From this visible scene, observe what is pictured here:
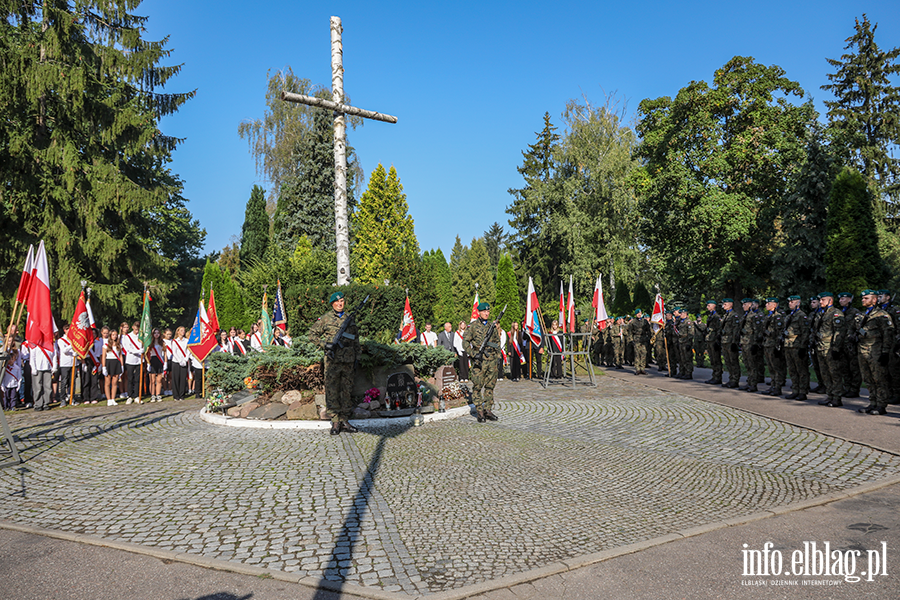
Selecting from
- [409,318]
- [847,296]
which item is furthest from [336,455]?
[847,296]

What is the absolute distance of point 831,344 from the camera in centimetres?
1073

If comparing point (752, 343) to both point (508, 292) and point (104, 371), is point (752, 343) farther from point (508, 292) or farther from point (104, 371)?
point (508, 292)

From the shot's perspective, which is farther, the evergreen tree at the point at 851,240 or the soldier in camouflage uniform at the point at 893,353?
the evergreen tree at the point at 851,240

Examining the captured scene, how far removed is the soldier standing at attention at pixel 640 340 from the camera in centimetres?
1836

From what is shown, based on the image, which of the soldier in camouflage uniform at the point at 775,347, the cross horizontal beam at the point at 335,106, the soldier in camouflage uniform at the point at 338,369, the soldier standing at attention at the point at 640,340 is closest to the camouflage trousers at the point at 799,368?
the soldier in camouflage uniform at the point at 775,347

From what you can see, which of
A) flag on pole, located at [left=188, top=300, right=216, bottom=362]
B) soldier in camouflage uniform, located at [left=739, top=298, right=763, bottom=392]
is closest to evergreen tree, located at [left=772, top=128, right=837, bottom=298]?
soldier in camouflage uniform, located at [left=739, top=298, right=763, bottom=392]

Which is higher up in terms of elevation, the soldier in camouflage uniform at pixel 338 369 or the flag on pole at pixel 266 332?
the flag on pole at pixel 266 332

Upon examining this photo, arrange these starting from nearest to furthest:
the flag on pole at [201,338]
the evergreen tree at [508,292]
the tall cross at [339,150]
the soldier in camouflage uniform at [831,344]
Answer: the soldier in camouflage uniform at [831,344] < the tall cross at [339,150] < the flag on pole at [201,338] < the evergreen tree at [508,292]

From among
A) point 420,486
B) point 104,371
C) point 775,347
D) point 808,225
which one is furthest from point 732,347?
point 104,371

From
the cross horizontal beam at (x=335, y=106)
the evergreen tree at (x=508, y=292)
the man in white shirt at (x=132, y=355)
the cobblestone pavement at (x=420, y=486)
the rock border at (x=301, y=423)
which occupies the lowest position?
the cobblestone pavement at (x=420, y=486)

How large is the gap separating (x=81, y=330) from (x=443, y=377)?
801 centimetres

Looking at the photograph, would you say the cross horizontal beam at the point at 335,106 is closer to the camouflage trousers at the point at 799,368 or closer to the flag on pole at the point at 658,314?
the camouflage trousers at the point at 799,368

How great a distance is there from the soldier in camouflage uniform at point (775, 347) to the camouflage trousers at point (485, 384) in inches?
264

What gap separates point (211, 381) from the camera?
1123cm
